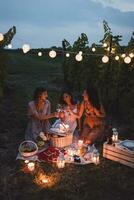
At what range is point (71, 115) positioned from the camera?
12.2m

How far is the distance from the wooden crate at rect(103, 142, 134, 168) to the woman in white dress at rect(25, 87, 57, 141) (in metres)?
2.03

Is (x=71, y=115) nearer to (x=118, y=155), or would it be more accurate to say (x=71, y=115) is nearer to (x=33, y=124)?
(x=33, y=124)

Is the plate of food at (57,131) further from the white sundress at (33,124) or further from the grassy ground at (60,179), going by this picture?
the grassy ground at (60,179)

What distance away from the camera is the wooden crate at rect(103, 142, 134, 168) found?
1000 cm

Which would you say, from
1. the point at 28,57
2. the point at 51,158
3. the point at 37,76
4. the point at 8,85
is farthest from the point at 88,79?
the point at 28,57

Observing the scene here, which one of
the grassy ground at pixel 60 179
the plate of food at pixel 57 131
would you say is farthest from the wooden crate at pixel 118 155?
the plate of food at pixel 57 131

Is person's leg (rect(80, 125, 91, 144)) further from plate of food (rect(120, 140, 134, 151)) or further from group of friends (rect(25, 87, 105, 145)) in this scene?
plate of food (rect(120, 140, 134, 151))

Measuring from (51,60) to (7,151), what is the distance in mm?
18241

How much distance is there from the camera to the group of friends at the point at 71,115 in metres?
11.5

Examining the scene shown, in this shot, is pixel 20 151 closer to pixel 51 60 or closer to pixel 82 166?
pixel 82 166

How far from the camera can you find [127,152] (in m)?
10.0

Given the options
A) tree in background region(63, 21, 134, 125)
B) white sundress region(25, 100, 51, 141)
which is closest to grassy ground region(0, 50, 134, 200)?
white sundress region(25, 100, 51, 141)

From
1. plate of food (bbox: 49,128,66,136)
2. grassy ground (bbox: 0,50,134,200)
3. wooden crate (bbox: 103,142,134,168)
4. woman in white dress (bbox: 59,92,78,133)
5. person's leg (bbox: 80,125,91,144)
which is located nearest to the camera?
grassy ground (bbox: 0,50,134,200)

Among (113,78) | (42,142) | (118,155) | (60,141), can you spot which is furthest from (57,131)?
(113,78)
